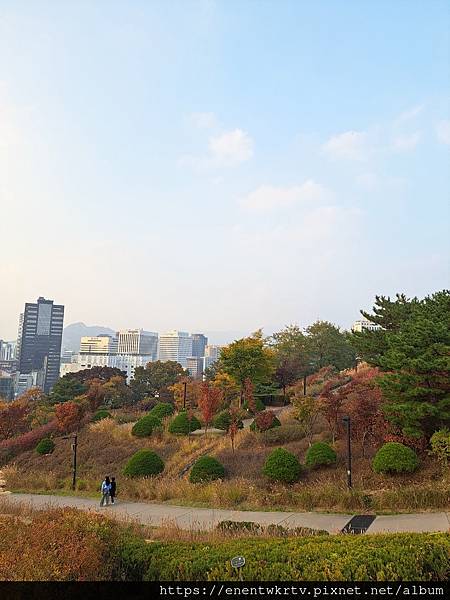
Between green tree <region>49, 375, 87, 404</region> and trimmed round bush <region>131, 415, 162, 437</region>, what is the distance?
14.9 m

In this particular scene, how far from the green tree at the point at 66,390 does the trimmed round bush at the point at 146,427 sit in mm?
14878

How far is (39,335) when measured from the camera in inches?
7456

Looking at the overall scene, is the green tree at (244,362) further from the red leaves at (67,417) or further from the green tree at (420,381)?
the green tree at (420,381)

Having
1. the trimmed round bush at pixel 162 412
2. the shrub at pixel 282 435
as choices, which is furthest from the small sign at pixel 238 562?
the trimmed round bush at pixel 162 412

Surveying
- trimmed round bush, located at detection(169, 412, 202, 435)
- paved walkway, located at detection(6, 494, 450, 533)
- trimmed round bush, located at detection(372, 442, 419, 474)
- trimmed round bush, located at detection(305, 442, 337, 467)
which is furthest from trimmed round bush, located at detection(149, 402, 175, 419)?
trimmed round bush, located at detection(372, 442, 419, 474)

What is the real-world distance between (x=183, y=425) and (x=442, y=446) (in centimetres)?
1300

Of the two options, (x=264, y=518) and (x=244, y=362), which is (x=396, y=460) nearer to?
(x=264, y=518)

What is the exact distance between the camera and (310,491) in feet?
41.2

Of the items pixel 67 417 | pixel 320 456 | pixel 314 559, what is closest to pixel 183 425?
pixel 67 417

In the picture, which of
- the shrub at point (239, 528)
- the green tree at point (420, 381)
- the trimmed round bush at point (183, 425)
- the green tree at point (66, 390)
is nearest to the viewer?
the shrub at point (239, 528)

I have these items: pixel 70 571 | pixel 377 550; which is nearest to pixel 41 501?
pixel 70 571

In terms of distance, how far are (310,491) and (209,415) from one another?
31.0 feet

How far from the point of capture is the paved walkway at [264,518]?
378 inches

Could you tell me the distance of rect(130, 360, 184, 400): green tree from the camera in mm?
39500
